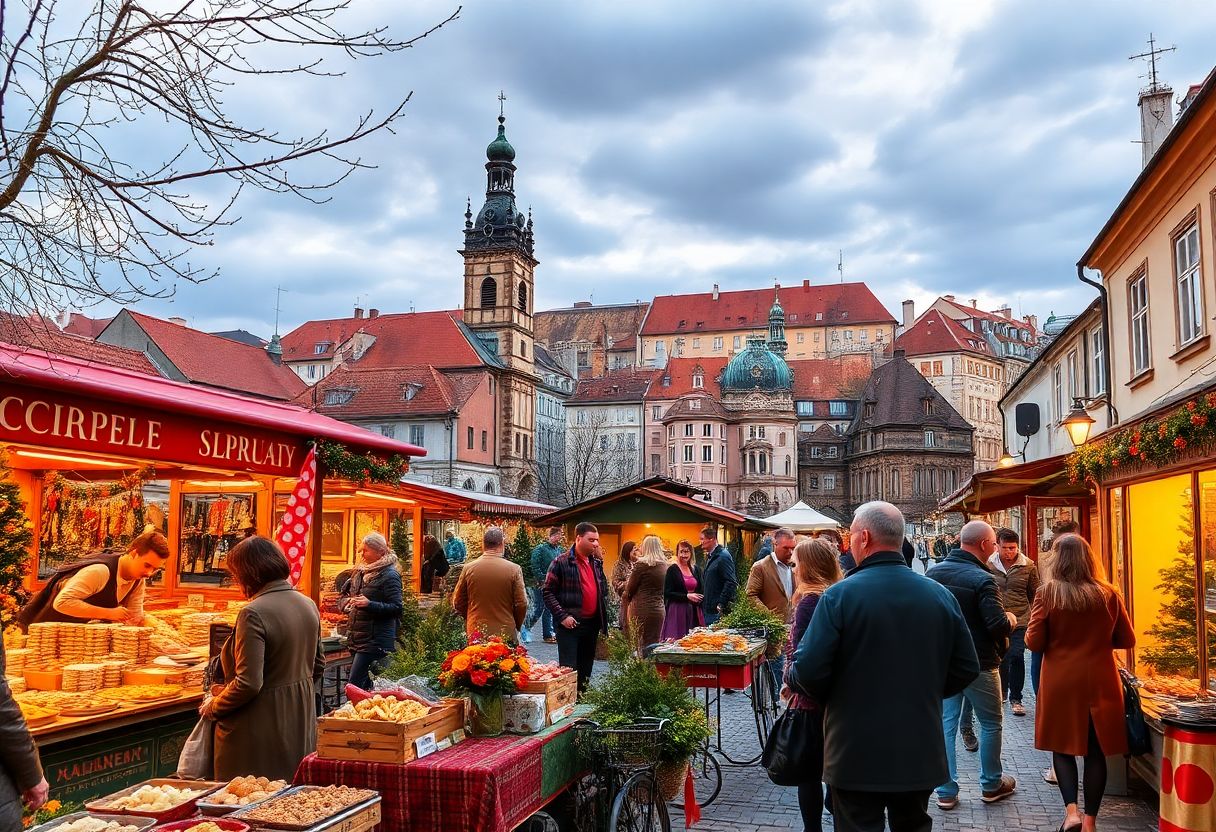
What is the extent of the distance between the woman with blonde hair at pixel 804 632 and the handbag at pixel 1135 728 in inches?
80.7

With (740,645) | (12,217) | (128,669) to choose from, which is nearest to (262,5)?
(12,217)

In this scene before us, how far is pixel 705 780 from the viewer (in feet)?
27.3

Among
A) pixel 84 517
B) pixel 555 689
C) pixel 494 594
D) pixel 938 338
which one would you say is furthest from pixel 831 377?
pixel 555 689

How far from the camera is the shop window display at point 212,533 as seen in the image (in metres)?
11.7

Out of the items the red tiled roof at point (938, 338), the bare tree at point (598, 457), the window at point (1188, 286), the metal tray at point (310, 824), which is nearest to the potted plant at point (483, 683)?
the metal tray at point (310, 824)

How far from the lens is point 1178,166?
1193cm

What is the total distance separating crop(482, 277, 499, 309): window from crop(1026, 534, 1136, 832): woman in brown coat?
69.5m

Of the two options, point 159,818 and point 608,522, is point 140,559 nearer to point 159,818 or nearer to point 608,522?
point 159,818

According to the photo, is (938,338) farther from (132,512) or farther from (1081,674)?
(1081,674)

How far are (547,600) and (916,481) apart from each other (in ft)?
249

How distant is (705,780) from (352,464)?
421cm

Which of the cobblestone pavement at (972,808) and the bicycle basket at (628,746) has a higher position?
the bicycle basket at (628,746)

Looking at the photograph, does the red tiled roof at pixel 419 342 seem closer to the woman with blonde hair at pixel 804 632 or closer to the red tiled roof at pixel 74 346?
the red tiled roof at pixel 74 346

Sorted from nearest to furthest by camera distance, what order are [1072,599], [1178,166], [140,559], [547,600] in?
[1072,599], [140,559], [547,600], [1178,166]
